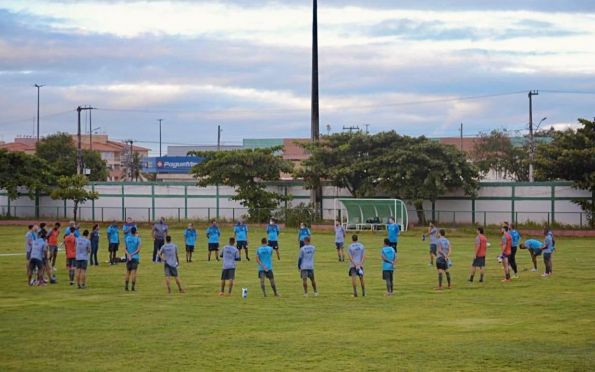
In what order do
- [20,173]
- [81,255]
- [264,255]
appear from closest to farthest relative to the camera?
1. [264,255]
2. [81,255]
3. [20,173]

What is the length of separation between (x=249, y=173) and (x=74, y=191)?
15.5 meters

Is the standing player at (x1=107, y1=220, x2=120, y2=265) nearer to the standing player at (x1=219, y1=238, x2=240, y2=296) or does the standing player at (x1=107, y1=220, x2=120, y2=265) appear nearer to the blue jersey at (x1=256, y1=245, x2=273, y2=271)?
the standing player at (x1=219, y1=238, x2=240, y2=296)

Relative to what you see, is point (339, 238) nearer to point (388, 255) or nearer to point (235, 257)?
point (388, 255)

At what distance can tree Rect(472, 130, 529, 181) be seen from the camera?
100875 mm

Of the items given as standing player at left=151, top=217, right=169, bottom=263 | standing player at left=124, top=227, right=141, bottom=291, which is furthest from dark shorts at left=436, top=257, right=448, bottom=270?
standing player at left=151, top=217, right=169, bottom=263

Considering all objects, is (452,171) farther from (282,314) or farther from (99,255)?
(282,314)

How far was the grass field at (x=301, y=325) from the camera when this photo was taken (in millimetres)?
18141

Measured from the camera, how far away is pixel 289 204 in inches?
2985

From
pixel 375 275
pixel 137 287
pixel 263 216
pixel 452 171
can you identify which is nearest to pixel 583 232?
pixel 452 171

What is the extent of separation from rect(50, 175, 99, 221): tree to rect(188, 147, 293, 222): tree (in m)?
10.7

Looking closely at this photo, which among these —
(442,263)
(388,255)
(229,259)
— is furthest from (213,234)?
(388,255)

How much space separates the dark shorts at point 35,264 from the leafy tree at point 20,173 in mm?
53135

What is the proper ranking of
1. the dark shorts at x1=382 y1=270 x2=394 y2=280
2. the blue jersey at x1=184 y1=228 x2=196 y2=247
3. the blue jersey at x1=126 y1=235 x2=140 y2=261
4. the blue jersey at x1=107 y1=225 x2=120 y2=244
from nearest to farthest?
the dark shorts at x1=382 y1=270 x2=394 y2=280
the blue jersey at x1=126 y1=235 x2=140 y2=261
the blue jersey at x1=107 y1=225 x2=120 y2=244
the blue jersey at x1=184 y1=228 x2=196 y2=247

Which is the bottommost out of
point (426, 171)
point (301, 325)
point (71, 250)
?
point (301, 325)
